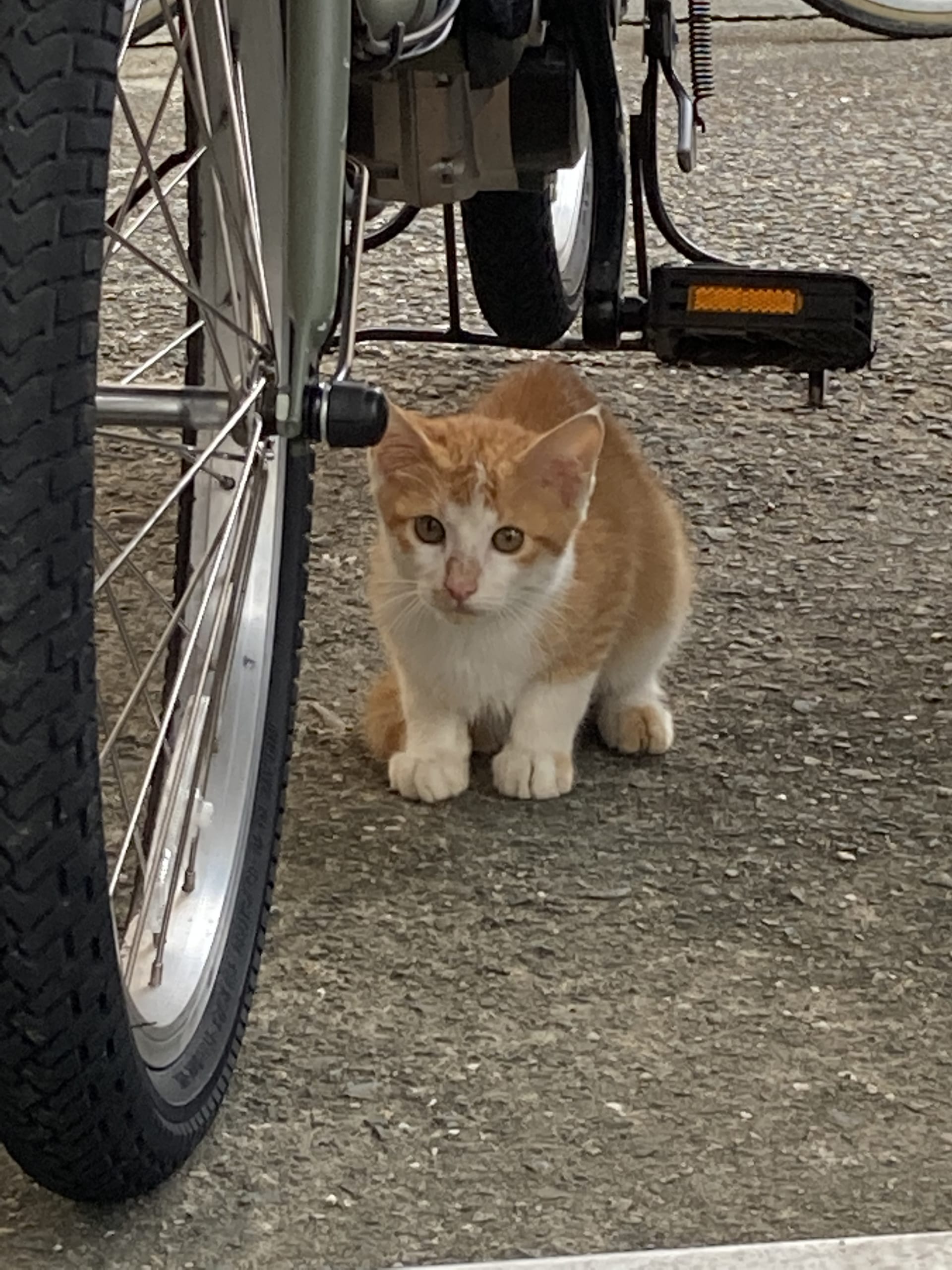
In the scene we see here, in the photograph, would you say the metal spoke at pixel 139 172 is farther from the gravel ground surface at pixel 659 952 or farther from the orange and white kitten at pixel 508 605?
the gravel ground surface at pixel 659 952

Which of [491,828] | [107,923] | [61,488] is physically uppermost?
[61,488]

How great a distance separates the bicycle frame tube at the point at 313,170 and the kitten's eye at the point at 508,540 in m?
0.48

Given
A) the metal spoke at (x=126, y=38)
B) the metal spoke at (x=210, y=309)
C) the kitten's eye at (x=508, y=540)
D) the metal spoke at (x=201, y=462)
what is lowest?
the kitten's eye at (x=508, y=540)

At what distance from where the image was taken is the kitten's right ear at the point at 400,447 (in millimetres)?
1656

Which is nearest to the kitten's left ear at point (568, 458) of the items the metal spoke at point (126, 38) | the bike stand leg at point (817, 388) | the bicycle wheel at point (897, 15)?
the metal spoke at point (126, 38)

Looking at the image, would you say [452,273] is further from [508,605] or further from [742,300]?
[508,605]

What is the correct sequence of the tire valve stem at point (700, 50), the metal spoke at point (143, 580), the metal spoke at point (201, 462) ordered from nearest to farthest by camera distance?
the metal spoke at point (201, 462), the metal spoke at point (143, 580), the tire valve stem at point (700, 50)

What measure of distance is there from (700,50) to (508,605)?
1051 mm

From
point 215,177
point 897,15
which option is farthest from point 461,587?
point 897,15

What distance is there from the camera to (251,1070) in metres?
1.31

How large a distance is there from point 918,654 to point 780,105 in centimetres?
235

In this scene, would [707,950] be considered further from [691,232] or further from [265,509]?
[691,232]

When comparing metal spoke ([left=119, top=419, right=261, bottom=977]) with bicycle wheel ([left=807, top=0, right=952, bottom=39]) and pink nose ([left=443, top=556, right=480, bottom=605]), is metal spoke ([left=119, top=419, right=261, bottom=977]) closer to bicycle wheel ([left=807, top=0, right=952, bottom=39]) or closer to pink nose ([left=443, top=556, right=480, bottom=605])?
pink nose ([left=443, top=556, right=480, bottom=605])

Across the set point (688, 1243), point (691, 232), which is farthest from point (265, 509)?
point (691, 232)
